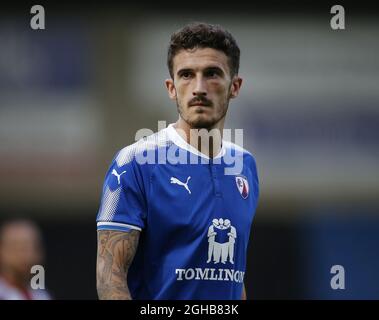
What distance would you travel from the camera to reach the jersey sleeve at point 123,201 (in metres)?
4.20

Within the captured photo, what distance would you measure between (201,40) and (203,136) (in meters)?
0.54

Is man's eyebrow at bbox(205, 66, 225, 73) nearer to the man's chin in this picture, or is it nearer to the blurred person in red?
the man's chin

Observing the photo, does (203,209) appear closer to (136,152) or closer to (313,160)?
(136,152)

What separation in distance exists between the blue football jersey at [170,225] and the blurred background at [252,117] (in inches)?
346

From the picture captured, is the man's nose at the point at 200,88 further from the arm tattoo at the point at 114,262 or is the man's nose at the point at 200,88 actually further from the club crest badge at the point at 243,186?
the arm tattoo at the point at 114,262

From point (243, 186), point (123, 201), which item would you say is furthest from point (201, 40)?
point (123, 201)

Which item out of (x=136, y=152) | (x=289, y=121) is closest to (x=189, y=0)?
(x=289, y=121)

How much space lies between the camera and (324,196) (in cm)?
1416

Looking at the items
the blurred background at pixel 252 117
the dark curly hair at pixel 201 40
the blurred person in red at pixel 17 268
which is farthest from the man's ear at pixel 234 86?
the blurred background at pixel 252 117

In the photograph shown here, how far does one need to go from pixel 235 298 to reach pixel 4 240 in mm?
5825

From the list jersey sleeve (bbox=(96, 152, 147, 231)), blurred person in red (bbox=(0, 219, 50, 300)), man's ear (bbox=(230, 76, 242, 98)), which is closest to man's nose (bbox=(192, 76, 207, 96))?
man's ear (bbox=(230, 76, 242, 98))

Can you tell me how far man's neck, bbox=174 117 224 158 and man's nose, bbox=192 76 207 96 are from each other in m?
0.22

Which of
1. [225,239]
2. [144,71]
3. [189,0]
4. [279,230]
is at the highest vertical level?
[189,0]

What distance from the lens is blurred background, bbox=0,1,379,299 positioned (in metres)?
13.4
